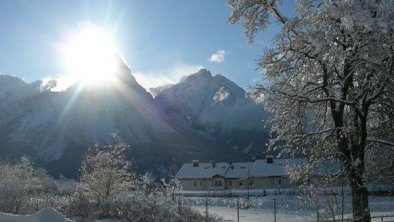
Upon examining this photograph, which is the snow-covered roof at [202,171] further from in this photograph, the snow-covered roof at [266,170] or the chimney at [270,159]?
the chimney at [270,159]

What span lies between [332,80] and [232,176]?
7709cm

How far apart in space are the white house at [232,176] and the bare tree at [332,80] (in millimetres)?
65777

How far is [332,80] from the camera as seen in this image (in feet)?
49.8

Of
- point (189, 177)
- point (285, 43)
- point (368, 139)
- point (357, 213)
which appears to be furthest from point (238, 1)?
point (189, 177)

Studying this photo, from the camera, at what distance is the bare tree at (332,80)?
43.1 ft

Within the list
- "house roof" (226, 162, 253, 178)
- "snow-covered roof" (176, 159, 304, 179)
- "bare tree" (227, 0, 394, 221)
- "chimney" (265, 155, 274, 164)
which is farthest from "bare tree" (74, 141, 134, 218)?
"house roof" (226, 162, 253, 178)

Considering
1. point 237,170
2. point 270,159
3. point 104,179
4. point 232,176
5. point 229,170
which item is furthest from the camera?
point 229,170

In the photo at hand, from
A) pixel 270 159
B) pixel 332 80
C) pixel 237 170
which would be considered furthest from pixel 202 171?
pixel 332 80

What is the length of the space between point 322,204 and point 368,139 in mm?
5442

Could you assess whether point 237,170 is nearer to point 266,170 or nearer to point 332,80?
point 266,170

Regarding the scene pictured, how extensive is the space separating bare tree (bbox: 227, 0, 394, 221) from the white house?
65.8 meters

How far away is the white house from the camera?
274ft

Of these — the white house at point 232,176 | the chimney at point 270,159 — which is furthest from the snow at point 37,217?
the chimney at point 270,159

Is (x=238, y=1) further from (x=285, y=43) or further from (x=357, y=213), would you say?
(x=357, y=213)
